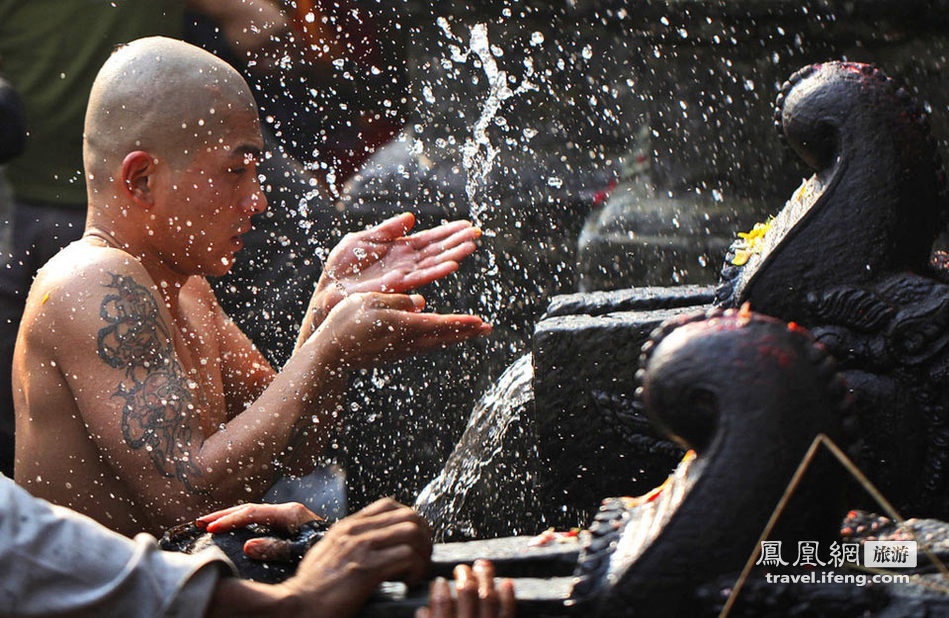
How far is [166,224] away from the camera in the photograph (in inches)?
114

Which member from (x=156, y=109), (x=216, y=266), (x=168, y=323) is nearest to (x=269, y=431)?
(x=168, y=323)

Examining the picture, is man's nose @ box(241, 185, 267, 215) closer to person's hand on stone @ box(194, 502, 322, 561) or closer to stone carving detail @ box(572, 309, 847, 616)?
person's hand on stone @ box(194, 502, 322, 561)

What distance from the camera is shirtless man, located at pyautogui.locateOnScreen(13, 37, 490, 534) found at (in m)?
2.59

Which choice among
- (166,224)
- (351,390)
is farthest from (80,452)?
(351,390)

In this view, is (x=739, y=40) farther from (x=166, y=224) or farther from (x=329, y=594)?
(x=329, y=594)

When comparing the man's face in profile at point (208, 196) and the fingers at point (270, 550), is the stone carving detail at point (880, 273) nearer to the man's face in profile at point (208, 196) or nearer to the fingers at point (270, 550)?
the fingers at point (270, 550)

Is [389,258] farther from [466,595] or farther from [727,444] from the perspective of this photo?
[727,444]

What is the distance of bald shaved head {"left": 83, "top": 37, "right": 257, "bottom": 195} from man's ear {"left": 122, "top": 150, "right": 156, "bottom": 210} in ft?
0.10

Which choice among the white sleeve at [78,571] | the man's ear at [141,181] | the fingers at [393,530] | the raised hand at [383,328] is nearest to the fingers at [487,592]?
the fingers at [393,530]

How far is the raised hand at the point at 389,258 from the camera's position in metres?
3.02

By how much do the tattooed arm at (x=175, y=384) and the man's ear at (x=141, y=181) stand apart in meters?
0.22

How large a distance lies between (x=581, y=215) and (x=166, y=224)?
263 centimetres

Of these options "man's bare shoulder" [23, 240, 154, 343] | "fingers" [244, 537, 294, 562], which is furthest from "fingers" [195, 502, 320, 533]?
"man's bare shoulder" [23, 240, 154, 343]

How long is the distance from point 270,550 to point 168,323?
0.98 meters
